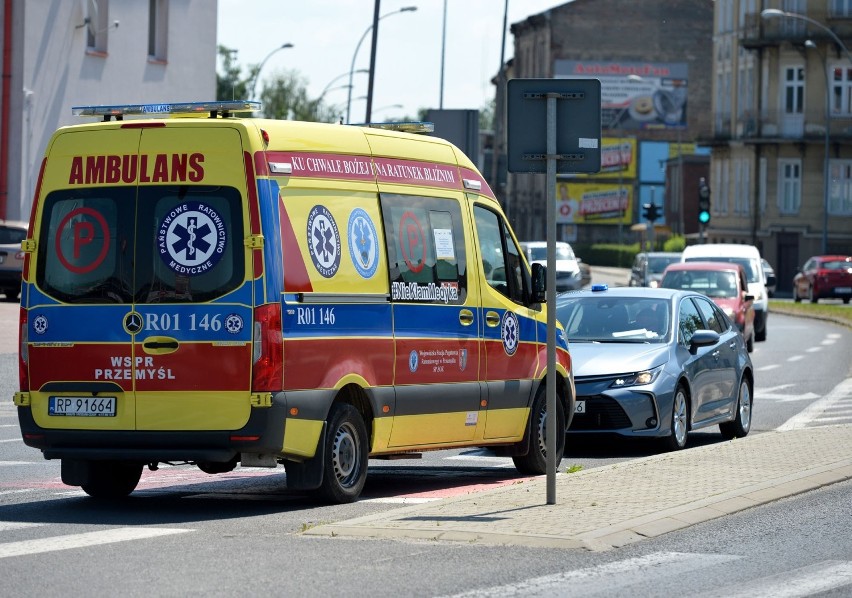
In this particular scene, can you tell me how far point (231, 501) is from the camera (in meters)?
11.8

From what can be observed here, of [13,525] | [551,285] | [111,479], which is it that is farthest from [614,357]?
[13,525]

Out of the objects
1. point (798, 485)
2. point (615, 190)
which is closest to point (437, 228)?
point (798, 485)

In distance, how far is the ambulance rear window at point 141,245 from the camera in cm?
1088

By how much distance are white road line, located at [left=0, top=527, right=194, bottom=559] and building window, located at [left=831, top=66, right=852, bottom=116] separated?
240ft

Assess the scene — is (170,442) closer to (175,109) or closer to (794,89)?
(175,109)

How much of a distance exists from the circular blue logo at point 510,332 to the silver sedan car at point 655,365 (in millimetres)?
2056

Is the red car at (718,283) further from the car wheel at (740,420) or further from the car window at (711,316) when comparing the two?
the car wheel at (740,420)

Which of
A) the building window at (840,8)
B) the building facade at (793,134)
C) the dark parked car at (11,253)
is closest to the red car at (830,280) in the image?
the building facade at (793,134)

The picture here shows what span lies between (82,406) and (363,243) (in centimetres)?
213

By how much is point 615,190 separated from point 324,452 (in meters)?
102

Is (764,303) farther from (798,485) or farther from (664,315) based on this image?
(798,485)

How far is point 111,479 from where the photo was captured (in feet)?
38.8

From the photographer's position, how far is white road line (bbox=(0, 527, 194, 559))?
9.21 m

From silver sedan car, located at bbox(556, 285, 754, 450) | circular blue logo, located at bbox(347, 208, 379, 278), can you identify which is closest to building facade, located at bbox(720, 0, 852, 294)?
silver sedan car, located at bbox(556, 285, 754, 450)
